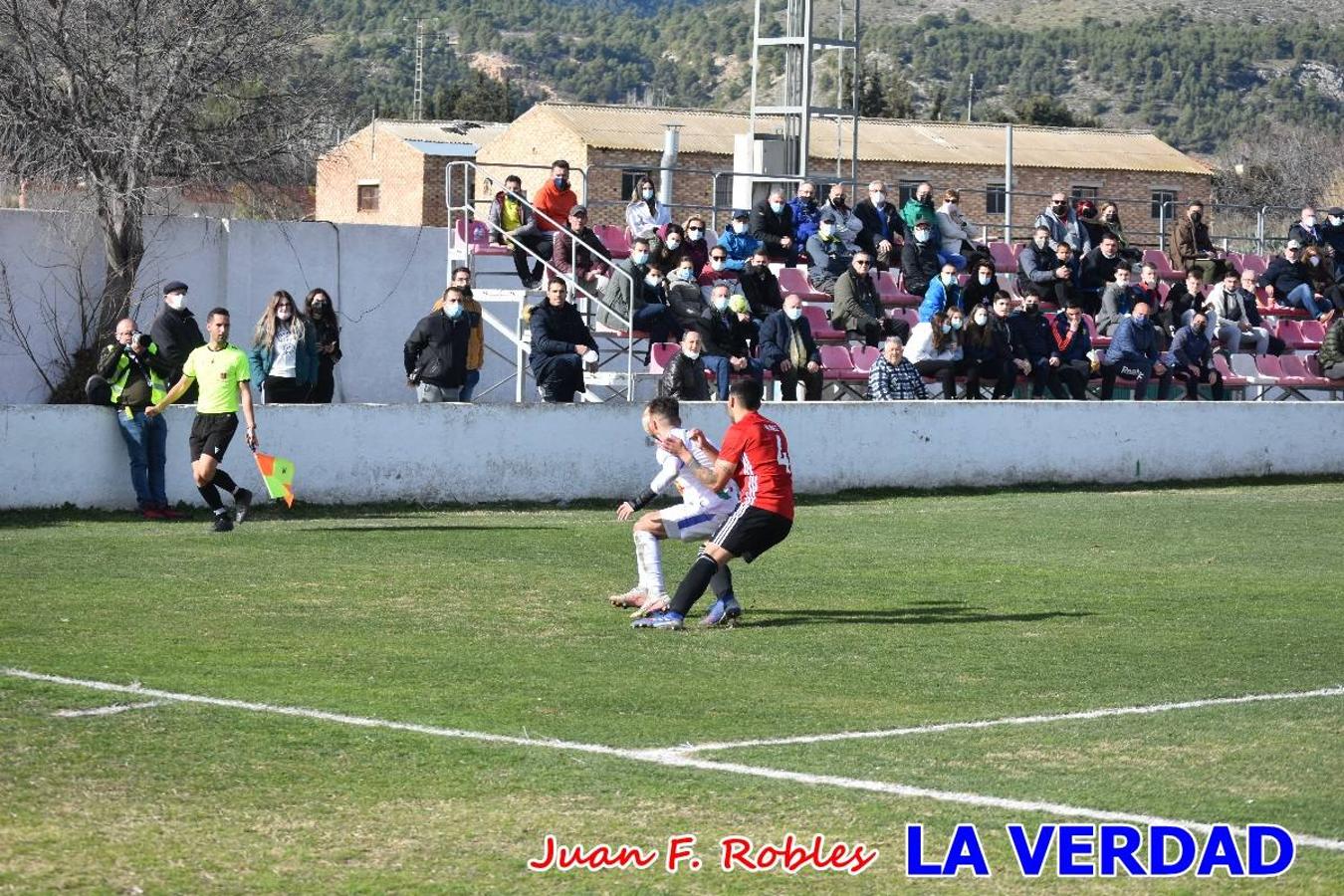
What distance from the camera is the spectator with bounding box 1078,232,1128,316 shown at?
1150 inches

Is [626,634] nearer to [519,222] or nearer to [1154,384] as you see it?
[519,222]

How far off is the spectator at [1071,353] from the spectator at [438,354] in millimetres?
8378

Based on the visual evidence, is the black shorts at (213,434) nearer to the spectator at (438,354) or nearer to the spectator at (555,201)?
the spectator at (438,354)

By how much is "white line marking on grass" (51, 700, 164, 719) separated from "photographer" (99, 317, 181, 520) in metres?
9.28

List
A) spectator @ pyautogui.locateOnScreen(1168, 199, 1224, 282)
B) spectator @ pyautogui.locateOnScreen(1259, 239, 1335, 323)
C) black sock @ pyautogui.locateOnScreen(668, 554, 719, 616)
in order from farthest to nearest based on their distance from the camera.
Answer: spectator @ pyautogui.locateOnScreen(1168, 199, 1224, 282) < spectator @ pyautogui.locateOnScreen(1259, 239, 1335, 323) < black sock @ pyautogui.locateOnScreen(668, 554, 719, 616)

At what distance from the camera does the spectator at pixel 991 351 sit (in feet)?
81.5

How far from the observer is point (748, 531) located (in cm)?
1184

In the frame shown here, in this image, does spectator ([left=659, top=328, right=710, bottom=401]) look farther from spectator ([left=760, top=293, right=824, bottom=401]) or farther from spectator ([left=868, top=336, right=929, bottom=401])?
spectator ([left=868, top=336, right=929, bottom=401])

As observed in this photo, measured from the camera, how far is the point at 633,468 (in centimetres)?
2111

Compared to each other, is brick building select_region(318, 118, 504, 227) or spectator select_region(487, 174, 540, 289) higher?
brick building select_region(318, 118, 504, 227)

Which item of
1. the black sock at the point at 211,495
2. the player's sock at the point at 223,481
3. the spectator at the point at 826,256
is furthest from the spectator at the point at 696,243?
the black sock at the point at 211,495

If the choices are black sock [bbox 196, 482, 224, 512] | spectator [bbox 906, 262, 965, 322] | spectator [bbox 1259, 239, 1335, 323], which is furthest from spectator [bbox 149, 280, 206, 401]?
spectator [bbox 1259, 239, 1335, 323]

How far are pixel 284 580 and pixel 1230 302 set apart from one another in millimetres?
19721

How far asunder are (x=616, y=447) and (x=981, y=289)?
287 inches
